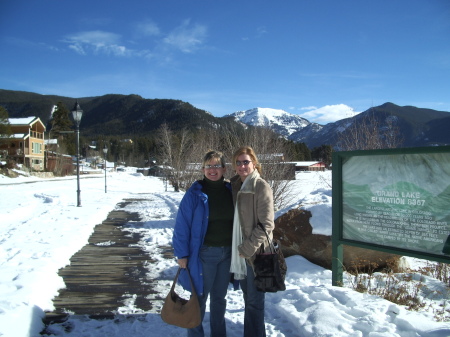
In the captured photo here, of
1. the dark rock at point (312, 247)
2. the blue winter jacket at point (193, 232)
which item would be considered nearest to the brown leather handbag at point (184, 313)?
the blue winter jacket at point (193, 232)

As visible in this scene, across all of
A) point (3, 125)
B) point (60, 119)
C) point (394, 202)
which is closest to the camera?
point (394, 202)

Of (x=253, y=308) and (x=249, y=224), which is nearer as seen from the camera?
(x=249, y=224)

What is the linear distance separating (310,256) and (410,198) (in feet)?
9.35

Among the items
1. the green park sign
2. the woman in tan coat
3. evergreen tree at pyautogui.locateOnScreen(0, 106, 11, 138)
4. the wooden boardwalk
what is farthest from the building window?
the woman in tan coat

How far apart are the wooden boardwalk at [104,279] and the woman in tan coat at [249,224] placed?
172 cm

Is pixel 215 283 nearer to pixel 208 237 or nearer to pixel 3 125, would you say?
pixel 208 237

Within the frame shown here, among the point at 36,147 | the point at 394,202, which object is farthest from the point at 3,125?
the point at 394,202

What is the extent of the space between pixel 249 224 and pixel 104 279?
3.47m

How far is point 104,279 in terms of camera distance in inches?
217

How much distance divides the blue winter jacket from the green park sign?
2390 mm

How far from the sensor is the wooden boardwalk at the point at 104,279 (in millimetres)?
4410

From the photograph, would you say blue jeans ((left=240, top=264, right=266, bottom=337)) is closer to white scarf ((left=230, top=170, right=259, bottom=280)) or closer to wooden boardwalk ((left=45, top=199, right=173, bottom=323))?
white scarf ((left=230, top=170, right=259, bottom=280))

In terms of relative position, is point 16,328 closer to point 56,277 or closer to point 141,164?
point 56,277

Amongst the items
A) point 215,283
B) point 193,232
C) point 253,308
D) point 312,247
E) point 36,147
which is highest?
point 36,147
